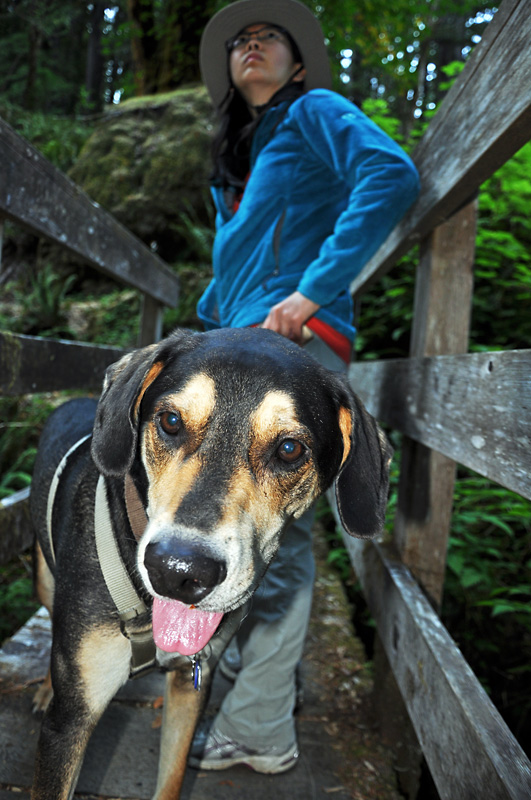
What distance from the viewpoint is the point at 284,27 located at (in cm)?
290

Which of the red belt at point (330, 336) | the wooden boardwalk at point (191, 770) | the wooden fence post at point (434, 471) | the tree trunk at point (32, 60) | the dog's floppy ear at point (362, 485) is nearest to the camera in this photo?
the dog's floppy ear at point (362, 485)

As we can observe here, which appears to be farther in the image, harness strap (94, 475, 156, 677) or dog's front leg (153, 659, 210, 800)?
dog's front leg (153, 659, 210, 800)

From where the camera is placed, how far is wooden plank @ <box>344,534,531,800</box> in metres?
1.34

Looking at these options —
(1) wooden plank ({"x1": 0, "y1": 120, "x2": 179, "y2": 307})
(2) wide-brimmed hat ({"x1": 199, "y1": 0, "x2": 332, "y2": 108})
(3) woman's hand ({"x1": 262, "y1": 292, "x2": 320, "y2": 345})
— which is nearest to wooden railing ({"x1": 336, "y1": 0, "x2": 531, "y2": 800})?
(3) woman's hand ({"x1": 262, "y1": 292, "x2": 320, "y2": 345})

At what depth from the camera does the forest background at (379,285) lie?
3764 millimetres

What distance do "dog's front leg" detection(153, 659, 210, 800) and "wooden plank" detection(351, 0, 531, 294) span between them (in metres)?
1.92

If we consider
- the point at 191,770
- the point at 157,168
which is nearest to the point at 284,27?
the point at 191,770

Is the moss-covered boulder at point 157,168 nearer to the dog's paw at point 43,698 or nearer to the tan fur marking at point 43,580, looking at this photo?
the tan fur marking at point 43,580

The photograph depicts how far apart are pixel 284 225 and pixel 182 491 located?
1573 millimetres

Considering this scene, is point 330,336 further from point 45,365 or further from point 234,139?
point 45,365

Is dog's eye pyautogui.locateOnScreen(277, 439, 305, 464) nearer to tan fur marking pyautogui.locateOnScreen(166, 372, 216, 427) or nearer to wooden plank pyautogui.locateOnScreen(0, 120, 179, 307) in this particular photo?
tan fur marking pyautogui.locateOnScreen(166, 372, 216, 427)

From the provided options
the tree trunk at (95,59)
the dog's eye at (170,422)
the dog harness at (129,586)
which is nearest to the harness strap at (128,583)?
the dog harness at (129,586)

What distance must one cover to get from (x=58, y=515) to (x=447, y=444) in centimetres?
142

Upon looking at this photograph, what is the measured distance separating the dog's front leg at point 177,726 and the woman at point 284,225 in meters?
0.43
